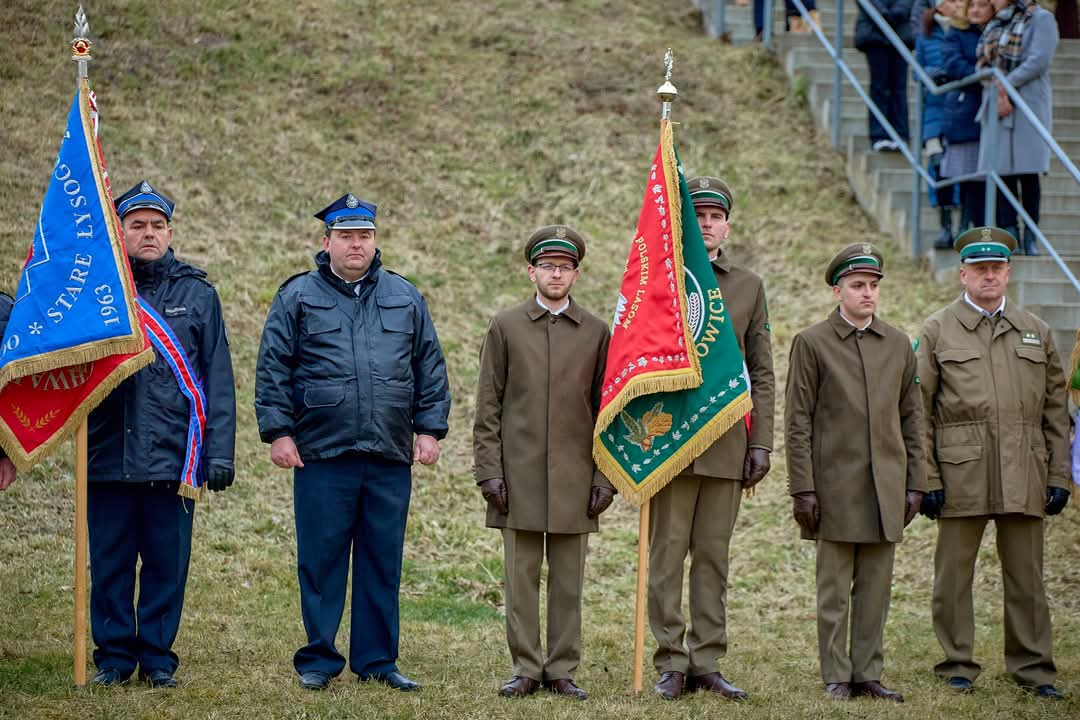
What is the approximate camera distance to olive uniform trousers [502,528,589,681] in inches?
263

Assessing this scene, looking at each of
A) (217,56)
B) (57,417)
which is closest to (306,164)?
(217,56)

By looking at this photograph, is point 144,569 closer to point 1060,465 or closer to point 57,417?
point 57,417

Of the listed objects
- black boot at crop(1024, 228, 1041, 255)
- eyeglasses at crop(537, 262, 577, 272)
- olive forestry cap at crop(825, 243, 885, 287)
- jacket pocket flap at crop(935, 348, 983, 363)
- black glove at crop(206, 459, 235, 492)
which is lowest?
black glove at crop(206, 459, 235, 492)

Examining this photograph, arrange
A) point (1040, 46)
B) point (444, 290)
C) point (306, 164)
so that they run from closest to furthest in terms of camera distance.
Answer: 1. point (1040, 46)
2. point (444, 290)
3. point (306, 164)

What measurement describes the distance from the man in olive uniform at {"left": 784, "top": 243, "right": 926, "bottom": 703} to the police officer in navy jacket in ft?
8.89

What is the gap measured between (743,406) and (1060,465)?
71.6 inches

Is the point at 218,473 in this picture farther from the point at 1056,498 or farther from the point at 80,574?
the point at 1056,498

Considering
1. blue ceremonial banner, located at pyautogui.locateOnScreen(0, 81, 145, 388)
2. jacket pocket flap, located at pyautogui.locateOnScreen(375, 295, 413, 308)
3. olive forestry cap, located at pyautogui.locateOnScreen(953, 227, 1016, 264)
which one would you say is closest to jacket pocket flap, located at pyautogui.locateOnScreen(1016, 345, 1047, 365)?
olive forestry cap, located at pyautogui.locateOnScreen(953, 227, 1016, 264)

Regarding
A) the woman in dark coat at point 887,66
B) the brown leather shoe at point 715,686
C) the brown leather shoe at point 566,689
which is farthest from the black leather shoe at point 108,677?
the woman in dark coat at point 887,66

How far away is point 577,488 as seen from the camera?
671cm

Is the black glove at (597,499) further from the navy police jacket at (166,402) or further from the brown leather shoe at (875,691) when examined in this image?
the navy police jacket at (166,402)

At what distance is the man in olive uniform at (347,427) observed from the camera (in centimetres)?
662

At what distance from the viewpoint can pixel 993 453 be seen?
7.23m

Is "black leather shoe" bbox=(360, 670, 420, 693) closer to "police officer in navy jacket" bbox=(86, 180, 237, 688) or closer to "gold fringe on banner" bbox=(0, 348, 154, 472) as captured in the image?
"police officer in navy jacket" bbox=(86, 180, 237, 688)
